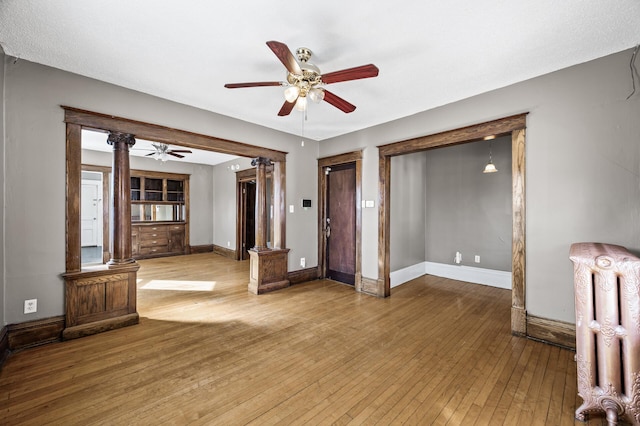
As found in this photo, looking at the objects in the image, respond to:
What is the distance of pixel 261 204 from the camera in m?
4.46

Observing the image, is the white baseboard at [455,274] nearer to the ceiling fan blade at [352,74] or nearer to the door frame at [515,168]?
the door frame at [515,168]

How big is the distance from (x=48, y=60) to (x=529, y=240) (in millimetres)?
5041

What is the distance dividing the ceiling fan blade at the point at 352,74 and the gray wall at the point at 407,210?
2795 millimetres

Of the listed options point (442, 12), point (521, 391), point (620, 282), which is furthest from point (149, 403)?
point (442, 12)

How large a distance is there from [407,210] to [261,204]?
267 cm

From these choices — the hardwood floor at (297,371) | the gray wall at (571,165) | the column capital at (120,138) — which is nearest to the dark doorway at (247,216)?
the hardwood floor at (297,371)

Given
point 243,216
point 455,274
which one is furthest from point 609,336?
point 243,216

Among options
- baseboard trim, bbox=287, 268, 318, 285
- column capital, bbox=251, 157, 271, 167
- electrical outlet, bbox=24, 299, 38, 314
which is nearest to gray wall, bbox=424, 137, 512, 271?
baseboard trim, bbox=287, 268, 318, 285

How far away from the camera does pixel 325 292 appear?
13.9ft

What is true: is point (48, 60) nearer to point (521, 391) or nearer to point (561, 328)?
point (521, 391)

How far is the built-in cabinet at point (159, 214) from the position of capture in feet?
22.4

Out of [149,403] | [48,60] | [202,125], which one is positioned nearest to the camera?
[149,403]

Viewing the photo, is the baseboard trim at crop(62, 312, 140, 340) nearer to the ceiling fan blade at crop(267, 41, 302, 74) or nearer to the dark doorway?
the ceiling fan blade at crop(267, 41, 302, 74)

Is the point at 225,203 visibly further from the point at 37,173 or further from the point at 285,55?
the point at 285,55
